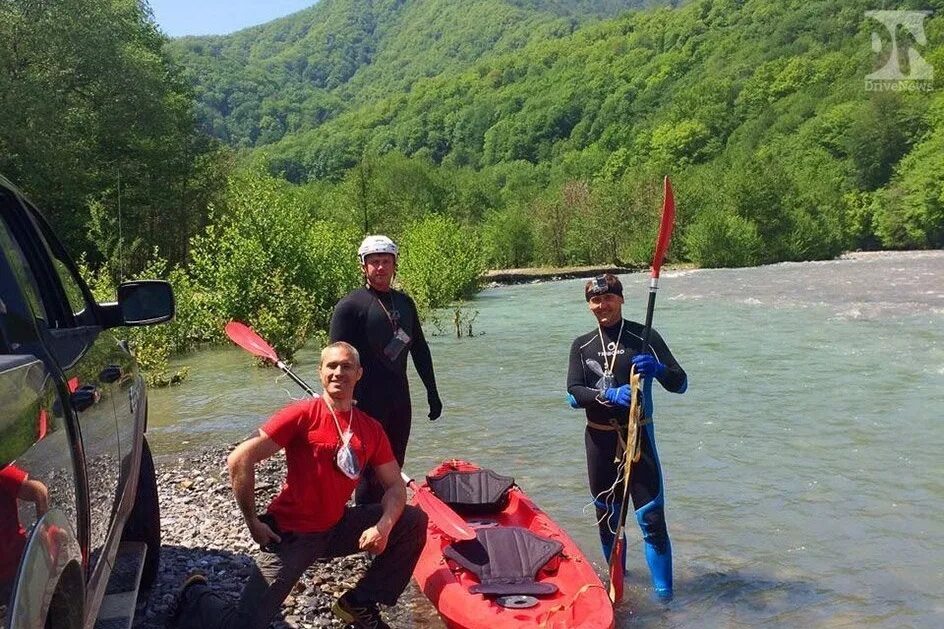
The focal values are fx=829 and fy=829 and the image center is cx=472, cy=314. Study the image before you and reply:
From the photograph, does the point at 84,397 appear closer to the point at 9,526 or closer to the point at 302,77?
the point at 9,526

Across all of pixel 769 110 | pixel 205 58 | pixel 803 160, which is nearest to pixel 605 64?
pixel 769 110

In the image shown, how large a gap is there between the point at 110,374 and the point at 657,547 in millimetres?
3409

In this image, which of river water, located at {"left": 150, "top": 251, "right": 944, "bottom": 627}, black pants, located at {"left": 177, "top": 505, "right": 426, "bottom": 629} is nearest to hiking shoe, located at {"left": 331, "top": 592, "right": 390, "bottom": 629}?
black pants, located at {"left": 177, "top": 505, "right": 426, "bottom": 629}

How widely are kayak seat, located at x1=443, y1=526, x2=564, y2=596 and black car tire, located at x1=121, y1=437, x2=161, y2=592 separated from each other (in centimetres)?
160

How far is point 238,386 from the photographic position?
14.0 m

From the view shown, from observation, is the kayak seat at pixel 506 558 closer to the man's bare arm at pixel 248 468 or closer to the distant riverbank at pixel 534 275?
the man's bare arm at pixel 248 468

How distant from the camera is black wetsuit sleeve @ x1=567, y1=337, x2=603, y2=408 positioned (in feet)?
16.8

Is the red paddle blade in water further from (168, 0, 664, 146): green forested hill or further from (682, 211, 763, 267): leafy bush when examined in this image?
(168, 0, 664, 146): green forested hill

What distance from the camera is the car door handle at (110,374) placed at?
124 inches

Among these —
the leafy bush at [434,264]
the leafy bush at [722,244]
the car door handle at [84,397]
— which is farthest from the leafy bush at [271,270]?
the leafy bush at [722,244]

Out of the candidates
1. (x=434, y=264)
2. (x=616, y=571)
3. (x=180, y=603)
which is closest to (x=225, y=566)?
(x=180, y=603)

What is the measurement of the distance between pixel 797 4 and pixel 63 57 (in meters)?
122

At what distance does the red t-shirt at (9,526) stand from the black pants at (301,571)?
7.00 ft

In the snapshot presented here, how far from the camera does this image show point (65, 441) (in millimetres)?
2188
